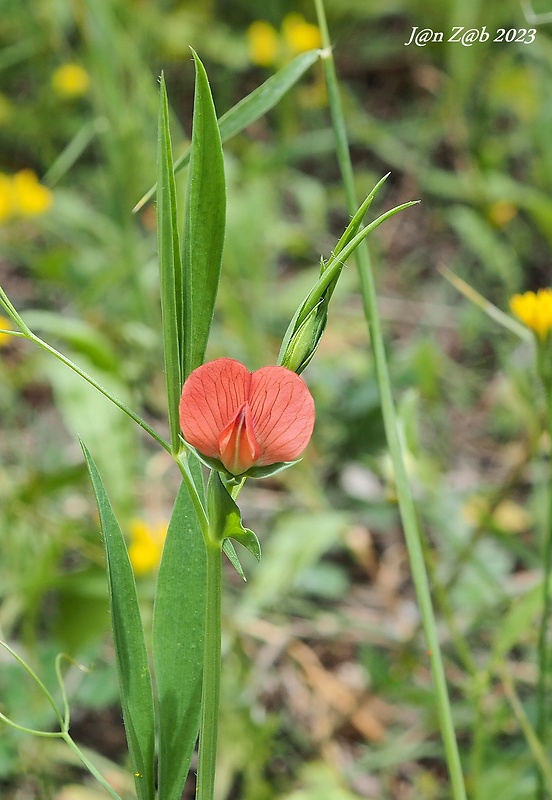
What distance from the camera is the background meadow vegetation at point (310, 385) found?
1.20 metres

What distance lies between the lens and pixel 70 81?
2.25m

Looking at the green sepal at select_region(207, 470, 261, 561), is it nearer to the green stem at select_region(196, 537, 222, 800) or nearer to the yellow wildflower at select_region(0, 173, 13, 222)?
the green stem at select_region(196, 537, 222, 800)

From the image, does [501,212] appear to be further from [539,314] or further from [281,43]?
[539,314]

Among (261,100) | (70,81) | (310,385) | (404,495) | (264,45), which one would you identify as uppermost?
(264,45)

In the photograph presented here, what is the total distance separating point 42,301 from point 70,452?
553mm

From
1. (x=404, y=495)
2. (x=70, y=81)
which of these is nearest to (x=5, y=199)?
(x=70, y=81)

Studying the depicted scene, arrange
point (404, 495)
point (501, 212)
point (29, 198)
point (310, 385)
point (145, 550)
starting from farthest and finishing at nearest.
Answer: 1. point (501, 212)
2. point (29, 198)
3. point (310, 385)
4. point (145, 550)
5. point (404, 495)

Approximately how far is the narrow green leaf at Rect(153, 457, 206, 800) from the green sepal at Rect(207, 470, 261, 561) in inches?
3.2

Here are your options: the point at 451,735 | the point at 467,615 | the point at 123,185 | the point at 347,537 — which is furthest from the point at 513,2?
the point at 451,735

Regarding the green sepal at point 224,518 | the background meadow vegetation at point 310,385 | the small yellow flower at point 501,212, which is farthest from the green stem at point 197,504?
the small yellow flower at point 501,212

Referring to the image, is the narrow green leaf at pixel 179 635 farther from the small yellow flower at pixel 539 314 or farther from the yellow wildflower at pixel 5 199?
Result: the yellow wildflower at pixel 5 199

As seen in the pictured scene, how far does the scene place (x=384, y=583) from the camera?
5.16 feet

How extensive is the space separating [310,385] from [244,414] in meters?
1.35

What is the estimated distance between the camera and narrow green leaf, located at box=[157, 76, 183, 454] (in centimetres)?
48
